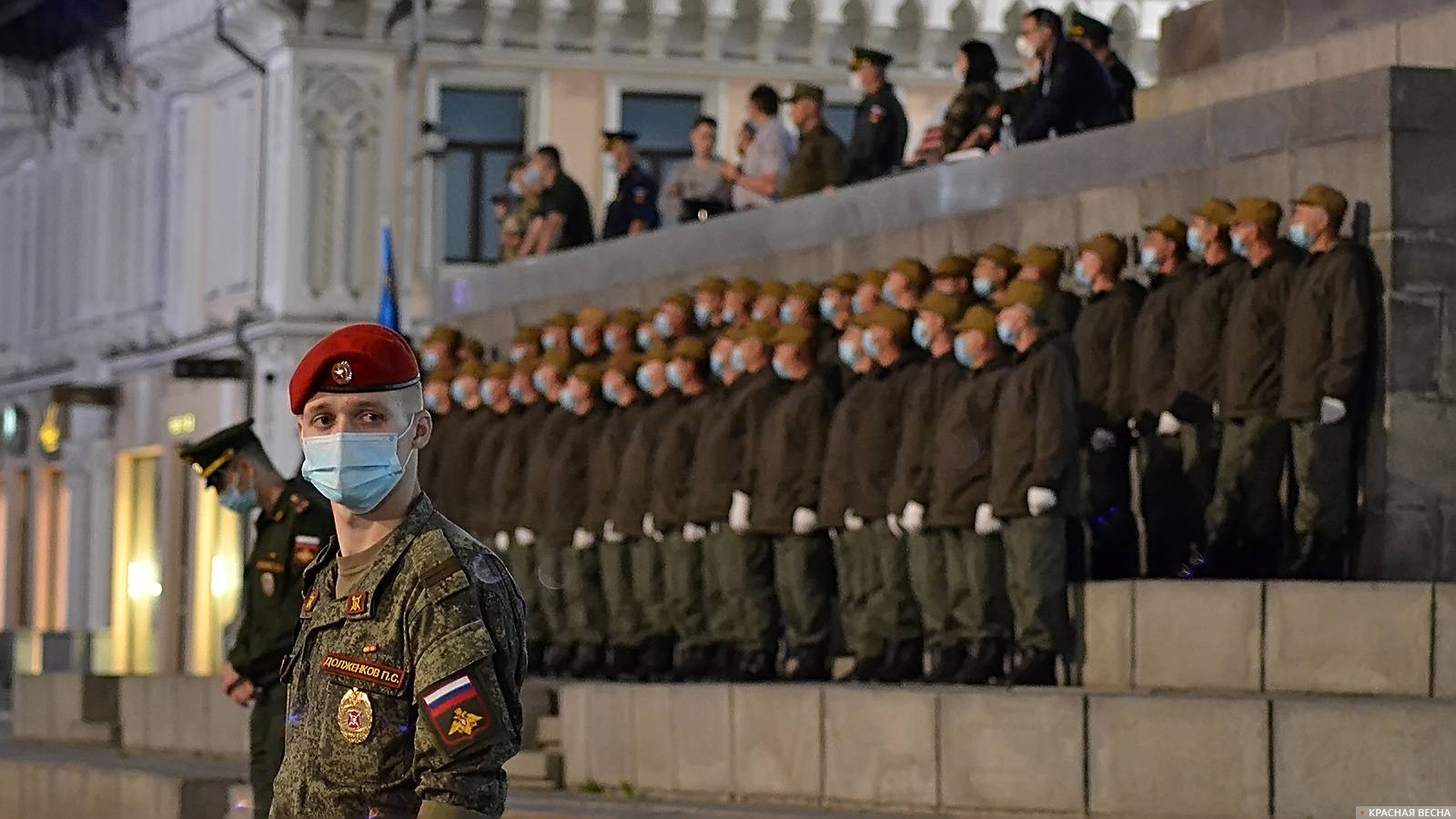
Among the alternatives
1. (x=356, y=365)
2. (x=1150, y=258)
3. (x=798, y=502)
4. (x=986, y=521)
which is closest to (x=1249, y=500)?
(x=986, y=521)

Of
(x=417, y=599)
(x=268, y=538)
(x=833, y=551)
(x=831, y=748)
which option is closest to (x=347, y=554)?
(x=417, y=599)

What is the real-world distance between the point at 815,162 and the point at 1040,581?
717cm

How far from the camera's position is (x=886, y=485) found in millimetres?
15383

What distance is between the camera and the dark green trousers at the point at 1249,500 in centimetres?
1406

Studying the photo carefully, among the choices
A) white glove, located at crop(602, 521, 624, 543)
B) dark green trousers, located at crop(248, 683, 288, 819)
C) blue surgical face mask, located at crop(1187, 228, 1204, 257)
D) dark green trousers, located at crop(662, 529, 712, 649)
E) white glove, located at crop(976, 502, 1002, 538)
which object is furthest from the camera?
white glove, located at crop(602, 521, 624, 543)

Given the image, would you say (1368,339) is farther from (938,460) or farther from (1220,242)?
(938,460)

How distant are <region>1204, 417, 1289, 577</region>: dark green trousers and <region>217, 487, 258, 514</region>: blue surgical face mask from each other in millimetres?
4215

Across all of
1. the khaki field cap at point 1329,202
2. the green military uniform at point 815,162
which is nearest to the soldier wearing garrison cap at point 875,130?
the green military uniform at point 815,162

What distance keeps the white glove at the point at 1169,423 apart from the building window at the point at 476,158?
20078 millimetres

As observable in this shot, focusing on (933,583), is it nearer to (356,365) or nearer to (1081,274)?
(1081,274)

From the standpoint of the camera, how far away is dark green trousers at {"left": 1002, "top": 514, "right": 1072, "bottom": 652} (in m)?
13.9

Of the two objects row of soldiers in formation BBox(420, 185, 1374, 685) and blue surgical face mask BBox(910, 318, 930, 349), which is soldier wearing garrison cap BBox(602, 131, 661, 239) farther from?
blue surgical face mask BBox(910, 318, 930, 349)

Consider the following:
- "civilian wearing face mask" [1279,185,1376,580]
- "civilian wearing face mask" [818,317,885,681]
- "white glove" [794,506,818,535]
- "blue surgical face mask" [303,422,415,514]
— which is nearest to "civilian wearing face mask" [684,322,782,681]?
"white glove" [794,506,818,535]

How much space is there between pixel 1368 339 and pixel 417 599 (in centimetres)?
815
